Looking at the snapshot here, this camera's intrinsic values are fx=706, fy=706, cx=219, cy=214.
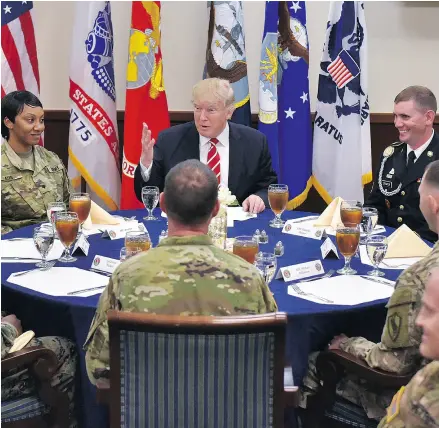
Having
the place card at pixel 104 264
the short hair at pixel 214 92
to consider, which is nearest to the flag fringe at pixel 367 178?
the short hair at pixel 214 92

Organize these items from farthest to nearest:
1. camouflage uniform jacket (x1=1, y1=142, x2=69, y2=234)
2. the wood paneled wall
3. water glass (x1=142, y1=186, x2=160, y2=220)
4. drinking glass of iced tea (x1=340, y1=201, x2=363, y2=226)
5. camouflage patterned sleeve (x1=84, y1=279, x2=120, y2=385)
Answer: the wood paneled wall → camouflage uniform jacket (x1=1, y1=142, x2=69, y2=234) → water glass (x1=142, y1=186, x2=160, y2=220) → drinking glass of iced tea (x1=340, y1=201, x2=363, y2=226) → camouflage patterned sleeve (x1=84, y1=279, x2=120, y2=385)

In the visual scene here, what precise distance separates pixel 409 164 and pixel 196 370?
96.4 inches

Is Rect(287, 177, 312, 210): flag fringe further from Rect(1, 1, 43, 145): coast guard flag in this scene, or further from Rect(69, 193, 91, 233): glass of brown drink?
Rect(69, 193, 91, 233): glass of brown drink

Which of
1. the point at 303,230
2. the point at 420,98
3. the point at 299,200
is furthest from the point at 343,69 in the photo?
the point at 303,230

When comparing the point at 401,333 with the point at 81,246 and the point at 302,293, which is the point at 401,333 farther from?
the point at 81,246

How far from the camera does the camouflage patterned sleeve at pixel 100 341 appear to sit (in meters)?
1.82

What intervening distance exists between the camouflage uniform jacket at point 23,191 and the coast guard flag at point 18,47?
1.14 meters

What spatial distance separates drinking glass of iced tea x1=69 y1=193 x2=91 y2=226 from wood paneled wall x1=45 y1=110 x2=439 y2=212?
2317 mm

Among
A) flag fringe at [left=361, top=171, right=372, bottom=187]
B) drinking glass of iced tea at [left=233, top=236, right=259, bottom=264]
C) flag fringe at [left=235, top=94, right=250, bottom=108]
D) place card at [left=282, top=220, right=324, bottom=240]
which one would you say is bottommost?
place card at [left=282, top=220, right=324, bottom=240]

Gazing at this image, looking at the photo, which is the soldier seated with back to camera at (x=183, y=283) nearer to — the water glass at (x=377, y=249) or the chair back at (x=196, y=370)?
the chair back at (x=196, y=370)

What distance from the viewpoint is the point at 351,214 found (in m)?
2.81

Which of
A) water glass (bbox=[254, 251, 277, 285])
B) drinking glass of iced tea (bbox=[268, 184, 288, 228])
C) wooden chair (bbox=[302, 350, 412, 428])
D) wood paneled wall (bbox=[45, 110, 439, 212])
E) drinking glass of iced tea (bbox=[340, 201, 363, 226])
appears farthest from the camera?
wood paneled wall (bbox=[45, 110, 439, 212])

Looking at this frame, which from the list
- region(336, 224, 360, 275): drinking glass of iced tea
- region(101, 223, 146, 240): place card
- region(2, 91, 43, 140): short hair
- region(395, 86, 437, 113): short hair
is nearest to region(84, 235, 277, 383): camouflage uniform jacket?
region(336, 224, 360, 275): drinking glass of iced tea

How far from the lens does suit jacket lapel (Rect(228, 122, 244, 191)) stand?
3918mm
